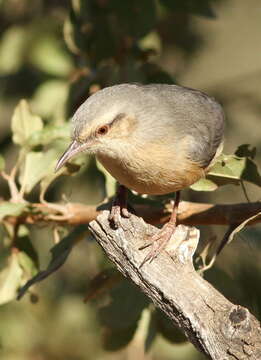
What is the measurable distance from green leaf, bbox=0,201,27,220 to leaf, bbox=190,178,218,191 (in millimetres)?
981

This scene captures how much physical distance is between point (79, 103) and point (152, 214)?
3.77ft

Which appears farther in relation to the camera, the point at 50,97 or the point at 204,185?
the point at 50,97

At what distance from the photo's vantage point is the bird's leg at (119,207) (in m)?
3.77

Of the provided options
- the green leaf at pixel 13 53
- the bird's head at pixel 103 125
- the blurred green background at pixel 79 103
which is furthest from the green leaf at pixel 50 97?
the bird's head at pixel 103 125

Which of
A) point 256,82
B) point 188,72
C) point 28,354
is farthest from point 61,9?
point 28,354

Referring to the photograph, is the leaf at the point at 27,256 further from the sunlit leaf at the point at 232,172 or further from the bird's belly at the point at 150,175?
the sunlit leaf at the point at 232,172

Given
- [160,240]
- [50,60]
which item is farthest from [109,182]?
[50,60]

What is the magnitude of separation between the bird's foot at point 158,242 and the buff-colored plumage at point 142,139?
12.8 inches

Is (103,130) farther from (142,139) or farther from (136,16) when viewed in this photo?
(136,16)

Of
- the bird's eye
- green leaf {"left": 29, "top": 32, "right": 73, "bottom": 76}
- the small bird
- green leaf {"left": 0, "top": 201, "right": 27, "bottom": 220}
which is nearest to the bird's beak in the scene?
the small bird

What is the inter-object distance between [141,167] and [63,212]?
583 millimetres

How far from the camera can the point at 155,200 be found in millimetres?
4723

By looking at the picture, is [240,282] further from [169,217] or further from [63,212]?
[63,212]

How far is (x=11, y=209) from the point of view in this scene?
173 inches
